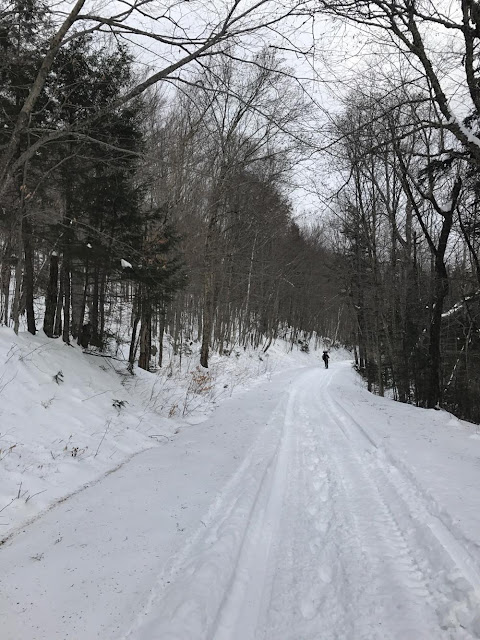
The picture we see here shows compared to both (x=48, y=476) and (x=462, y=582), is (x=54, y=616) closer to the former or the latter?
(x=48, y=476)

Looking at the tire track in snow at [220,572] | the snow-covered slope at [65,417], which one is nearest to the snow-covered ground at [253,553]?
the tire track in snow at [220,572]

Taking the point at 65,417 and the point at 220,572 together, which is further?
the point at 65,417

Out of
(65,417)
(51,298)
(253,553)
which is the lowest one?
(253,553)

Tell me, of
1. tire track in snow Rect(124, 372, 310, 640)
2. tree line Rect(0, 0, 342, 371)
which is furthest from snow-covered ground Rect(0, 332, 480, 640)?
tree line Rect(0, 0, 342, 371)

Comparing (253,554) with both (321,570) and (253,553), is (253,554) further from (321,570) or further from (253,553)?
(321,570)

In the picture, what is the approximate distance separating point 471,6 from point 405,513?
751 cm

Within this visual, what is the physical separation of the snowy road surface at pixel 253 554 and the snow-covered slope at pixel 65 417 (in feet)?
1.10

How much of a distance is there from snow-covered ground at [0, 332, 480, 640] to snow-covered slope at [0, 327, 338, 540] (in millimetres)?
320

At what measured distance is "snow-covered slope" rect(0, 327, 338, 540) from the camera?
405cm

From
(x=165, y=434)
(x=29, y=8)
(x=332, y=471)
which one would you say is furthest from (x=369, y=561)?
(x=29, y=8)

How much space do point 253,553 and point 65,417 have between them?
3.78 metres

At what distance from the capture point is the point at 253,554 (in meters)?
3.18

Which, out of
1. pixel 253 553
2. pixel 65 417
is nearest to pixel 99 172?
pixel 65 417

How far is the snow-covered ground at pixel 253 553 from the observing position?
7.90 feet
